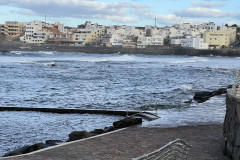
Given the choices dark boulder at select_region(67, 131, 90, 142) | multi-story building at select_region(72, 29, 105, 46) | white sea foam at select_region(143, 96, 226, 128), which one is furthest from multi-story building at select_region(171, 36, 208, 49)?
dark boulder at select_region(67, 131, 90, 142)

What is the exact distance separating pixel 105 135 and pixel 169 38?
159051 mm

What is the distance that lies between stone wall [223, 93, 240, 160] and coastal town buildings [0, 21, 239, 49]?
14454 cm

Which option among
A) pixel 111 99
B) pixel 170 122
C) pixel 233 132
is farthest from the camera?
pixel 111 99

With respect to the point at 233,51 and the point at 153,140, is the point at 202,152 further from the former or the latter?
the point at 233,51

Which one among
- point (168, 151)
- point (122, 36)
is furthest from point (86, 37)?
point (168, 151)

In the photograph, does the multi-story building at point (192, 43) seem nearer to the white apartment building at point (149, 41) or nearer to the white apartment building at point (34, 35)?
the white apartment building at point (149, 41)

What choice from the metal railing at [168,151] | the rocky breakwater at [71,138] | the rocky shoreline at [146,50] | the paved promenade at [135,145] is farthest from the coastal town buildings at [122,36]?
the metal railing at [168,151]

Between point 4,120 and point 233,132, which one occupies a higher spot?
point 233,132

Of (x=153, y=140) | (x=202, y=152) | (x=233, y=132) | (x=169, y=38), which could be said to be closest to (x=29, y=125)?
(x=153, y=140)

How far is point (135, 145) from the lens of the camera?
31.7ft

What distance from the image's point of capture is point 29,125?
49.8ft

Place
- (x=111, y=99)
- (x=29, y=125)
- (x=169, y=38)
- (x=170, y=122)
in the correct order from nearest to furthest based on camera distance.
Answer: (x=170, y=122) → (x=29, y=125) → (x=111, y=99) → (x=169, y=38)

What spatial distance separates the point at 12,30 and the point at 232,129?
581 ft

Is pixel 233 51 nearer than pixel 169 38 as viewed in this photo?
Yes
